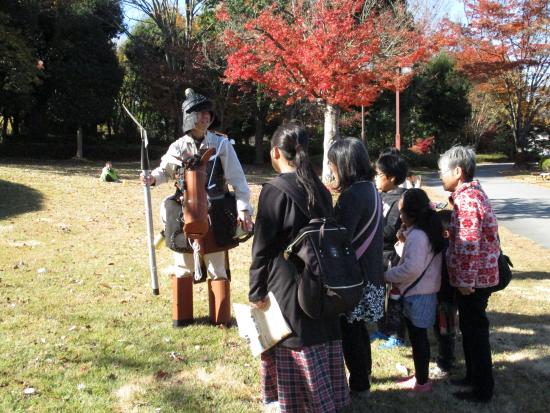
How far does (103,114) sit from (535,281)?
69.6ft

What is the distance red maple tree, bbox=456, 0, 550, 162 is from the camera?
75.7 feet

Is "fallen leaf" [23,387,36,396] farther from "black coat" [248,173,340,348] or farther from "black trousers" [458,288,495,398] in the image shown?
"black trousers" [458,288,495,398]

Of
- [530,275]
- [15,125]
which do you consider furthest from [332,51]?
[15,125]

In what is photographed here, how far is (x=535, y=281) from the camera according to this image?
21.7ft

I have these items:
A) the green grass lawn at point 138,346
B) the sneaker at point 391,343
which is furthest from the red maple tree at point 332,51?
the sneaker at point 391,343

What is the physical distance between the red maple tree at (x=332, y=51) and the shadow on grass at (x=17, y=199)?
5793mm

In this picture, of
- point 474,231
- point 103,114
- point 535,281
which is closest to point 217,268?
point 474,231

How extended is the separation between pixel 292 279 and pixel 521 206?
13.2 metres

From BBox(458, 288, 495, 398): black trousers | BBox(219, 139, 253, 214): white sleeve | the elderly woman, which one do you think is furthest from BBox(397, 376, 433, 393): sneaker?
BBox(219, 139, 253, 214): white sleeve

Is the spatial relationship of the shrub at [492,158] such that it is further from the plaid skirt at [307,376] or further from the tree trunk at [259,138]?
the plaid skirt at [307,376]

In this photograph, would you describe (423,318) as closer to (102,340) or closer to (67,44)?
(102,340)

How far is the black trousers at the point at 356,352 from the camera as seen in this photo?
10.7ft

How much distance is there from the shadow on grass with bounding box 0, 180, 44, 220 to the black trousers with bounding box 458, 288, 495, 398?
8.90m

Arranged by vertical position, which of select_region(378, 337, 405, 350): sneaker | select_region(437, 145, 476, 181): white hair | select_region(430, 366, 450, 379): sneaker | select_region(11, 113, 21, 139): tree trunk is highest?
select_region(11, 113, 21, 139): tree trunk
